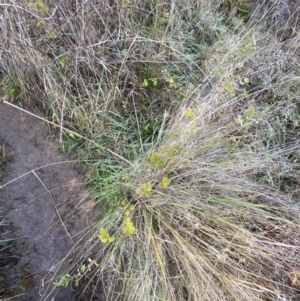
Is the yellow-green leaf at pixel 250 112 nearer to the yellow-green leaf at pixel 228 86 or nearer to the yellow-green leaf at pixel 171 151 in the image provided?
the yellow-green leaf at pixel 228 86

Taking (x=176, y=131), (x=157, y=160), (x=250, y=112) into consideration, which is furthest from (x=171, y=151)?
(x=250, y=112)

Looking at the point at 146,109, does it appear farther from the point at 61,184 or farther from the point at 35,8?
the point at 35,8

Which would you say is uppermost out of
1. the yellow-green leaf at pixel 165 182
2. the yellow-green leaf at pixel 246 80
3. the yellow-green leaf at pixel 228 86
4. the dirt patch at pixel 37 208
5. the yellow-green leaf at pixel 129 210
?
the yellow-green leaf at pixel 246 80

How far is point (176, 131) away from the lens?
4.88 ft

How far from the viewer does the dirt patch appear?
144cm

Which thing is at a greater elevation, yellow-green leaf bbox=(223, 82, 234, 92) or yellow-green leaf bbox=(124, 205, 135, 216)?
yellow-green leaf bbox=(223, 82, 234, 92)

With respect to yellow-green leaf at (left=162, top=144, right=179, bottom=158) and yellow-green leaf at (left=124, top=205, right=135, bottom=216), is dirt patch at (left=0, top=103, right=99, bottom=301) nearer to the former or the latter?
yellow-green leaf at (left=124, top=205, right=135, bottom=216)

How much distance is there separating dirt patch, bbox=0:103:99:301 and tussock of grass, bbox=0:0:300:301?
0.09 metres

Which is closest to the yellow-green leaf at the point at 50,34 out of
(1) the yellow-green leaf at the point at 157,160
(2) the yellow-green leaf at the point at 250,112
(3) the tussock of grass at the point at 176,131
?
(3) the tussock of grass at the point at 176,131

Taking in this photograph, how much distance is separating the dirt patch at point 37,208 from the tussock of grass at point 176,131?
0.29 ft

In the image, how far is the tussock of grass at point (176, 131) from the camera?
1331 millimetres

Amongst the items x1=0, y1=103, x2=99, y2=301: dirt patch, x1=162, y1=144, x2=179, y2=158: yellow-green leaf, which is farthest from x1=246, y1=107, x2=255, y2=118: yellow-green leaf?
x1=0, y1=103, x2=99, y2=301: dirt patch

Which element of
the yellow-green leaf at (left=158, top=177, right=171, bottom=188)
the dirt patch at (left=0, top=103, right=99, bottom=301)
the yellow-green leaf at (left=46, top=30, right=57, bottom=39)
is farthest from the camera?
the yellow-green leaf at (left=46, top=30, right=57, bottom=39)

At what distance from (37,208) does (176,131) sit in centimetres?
78
